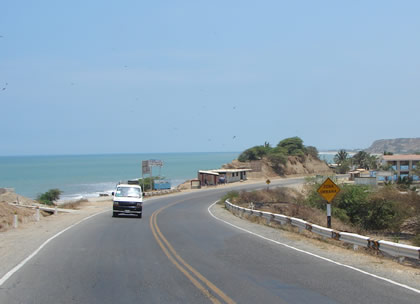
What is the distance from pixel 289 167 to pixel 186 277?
10239 centimetres

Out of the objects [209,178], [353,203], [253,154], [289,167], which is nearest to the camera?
[353,203]

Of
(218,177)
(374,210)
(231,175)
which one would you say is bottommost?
(374,210)

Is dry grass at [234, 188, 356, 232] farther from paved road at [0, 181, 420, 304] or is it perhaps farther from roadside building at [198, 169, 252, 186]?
roadside building at [198, 169, 252, 186]

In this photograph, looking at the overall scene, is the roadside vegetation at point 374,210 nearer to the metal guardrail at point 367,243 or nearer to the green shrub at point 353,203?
the green shrub at point 353,203

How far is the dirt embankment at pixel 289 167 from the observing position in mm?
101175

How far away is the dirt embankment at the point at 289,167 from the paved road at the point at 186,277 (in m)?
82.9

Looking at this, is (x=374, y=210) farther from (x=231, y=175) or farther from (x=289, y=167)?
(x=289, y=167)

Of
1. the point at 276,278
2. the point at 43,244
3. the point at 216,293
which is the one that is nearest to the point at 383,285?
the point at 276,278

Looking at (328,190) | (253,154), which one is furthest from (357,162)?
(328,190)

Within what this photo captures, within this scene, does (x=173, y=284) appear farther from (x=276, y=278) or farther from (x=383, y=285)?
(x=383, y=285)

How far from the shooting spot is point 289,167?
111 m

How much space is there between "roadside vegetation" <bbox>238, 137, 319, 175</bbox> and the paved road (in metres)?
91.7

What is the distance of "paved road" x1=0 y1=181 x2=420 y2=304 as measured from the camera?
8.65 meters

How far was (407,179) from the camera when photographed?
7294 cm
